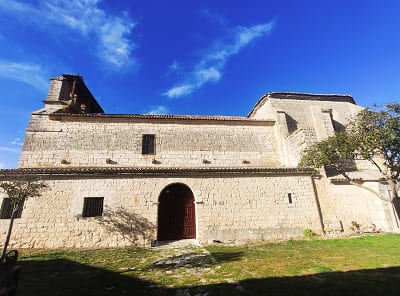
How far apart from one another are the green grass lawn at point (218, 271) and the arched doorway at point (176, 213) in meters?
2.29

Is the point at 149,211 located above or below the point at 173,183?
below

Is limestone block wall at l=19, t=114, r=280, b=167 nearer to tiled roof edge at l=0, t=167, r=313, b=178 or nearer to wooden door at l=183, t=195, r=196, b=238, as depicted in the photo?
tiled roof edge at l=0, t=167, r=313, b=178

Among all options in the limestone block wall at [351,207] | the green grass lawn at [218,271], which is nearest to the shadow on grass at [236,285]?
the green grass lawn at [218,271]

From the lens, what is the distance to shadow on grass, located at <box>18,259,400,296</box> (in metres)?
4.21

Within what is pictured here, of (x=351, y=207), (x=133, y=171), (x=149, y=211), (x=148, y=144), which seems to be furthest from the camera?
(x=148, y=144)

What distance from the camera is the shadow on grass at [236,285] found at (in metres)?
4.21

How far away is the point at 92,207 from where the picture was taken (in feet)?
→ 33.2

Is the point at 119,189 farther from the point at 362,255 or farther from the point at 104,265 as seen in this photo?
the point at 362,255

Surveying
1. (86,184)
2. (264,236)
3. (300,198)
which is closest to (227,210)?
(264,236)

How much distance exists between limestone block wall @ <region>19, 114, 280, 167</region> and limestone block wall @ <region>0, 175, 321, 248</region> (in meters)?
2.74

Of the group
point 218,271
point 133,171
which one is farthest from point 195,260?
point 133,171

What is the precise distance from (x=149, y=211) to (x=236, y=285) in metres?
6.75

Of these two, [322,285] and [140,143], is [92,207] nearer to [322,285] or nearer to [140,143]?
[140,143]

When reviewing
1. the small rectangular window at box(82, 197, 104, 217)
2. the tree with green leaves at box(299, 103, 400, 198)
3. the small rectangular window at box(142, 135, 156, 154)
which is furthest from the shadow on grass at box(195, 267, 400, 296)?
the small rectangular window at box(142, 135, 156, 154)
